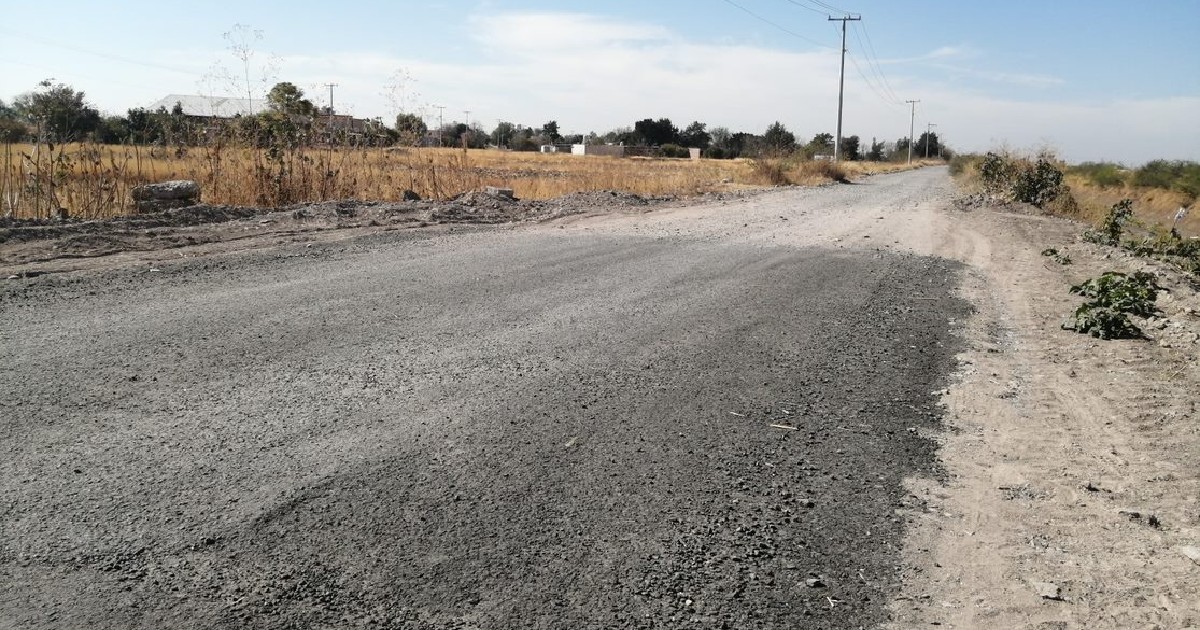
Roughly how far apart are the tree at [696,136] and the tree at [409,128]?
3638 inches

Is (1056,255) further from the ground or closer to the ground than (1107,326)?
further from the ground

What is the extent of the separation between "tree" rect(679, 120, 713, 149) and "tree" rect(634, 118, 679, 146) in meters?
0.98

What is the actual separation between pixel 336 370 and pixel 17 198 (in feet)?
28.4

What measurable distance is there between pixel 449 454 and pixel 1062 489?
8.92ft

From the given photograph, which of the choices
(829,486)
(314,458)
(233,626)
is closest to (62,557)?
(233,626)

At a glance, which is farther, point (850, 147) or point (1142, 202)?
point (850, 147)

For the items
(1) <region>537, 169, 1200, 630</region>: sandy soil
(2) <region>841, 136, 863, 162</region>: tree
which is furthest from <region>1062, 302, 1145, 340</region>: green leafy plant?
(2) <region>841, 136, 863, 162</region>: tree

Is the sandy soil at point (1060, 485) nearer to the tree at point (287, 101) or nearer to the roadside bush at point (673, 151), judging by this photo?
the tree at point (287, 101)

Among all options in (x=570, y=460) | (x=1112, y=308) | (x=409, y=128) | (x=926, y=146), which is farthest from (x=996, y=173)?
(x=926, y=146)

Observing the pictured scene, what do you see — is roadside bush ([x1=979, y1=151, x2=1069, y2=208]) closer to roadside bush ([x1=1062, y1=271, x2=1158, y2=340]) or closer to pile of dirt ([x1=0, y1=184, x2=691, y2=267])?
pile of dirt ([x1=0, y1=184, x2=691, y2=267])

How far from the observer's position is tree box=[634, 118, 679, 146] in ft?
363

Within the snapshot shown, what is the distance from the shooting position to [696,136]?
110 metres

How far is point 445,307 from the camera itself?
6.96 m

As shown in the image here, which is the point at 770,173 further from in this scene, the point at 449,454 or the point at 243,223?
the point at 449,454
